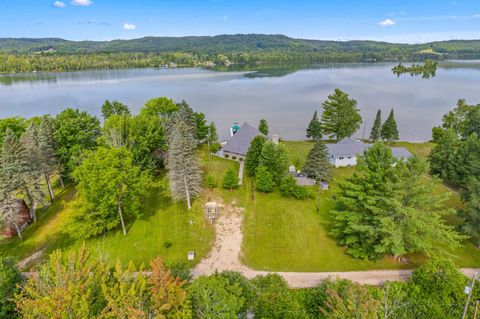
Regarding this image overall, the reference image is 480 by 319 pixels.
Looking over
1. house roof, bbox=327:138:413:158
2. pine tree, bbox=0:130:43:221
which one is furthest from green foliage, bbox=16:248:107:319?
house roof, bbox=327:138:413:158

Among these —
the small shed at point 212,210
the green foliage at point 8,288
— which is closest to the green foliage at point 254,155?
the small shed at point 212,210

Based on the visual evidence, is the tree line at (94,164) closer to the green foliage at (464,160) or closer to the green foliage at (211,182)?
the green foliage at (211,182)

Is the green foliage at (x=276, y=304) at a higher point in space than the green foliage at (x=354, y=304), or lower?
lower

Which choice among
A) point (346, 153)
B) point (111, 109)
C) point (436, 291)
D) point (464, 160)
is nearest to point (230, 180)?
point (346, 153)

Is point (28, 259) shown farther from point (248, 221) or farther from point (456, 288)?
point (456, 288)

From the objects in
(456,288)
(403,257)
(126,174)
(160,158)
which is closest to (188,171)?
(126,174)

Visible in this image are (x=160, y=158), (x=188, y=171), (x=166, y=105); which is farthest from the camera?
(x=166, y=105)
